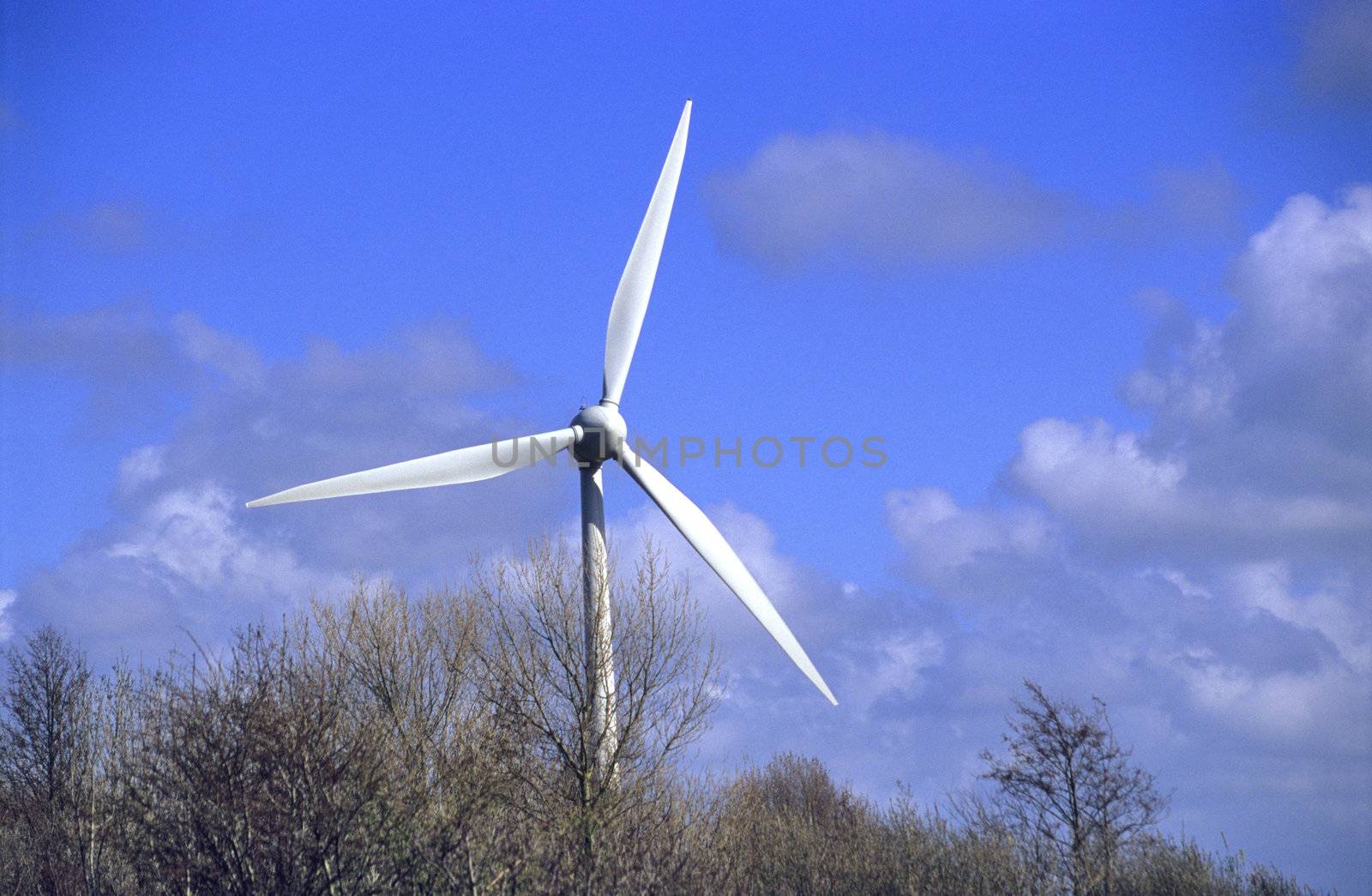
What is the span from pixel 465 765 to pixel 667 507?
6.75m

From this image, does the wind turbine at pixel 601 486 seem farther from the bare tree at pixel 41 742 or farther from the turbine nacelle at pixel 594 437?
the bare tree at pixel 41 742

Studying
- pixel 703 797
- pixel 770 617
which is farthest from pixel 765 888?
pixel 770 617

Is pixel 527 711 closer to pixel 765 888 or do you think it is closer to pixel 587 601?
pixel 587 601

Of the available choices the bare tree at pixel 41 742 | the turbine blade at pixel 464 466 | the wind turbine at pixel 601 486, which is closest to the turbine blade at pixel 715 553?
the wind turbine at pixel 601 486

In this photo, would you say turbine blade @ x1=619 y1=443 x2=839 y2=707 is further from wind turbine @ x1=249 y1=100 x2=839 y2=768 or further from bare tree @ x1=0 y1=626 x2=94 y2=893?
bare tree @ x1=0 y1=626 x2=94 y2=893

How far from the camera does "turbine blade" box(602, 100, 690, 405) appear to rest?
28.7 m

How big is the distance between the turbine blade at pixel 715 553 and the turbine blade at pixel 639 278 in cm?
171

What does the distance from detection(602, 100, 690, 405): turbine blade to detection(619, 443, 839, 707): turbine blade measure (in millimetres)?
1706

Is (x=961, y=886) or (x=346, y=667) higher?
(x=346, y=667)

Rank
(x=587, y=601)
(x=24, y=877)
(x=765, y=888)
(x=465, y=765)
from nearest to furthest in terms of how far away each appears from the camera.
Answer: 1. (x=465, y=765)
2. (x=587, y=601)
3. (x=765, y=888)
4. (x=24, y=877)

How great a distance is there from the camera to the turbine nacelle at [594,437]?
89.3ft

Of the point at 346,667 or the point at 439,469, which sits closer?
the point at 439,469

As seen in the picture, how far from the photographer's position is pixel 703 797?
89.2 feet

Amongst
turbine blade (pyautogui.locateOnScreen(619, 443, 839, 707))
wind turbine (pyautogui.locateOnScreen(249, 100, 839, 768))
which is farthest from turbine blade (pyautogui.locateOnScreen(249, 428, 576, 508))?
turbine blade (pyautogui.locateOnScreen(619, 443, 839, 707))
